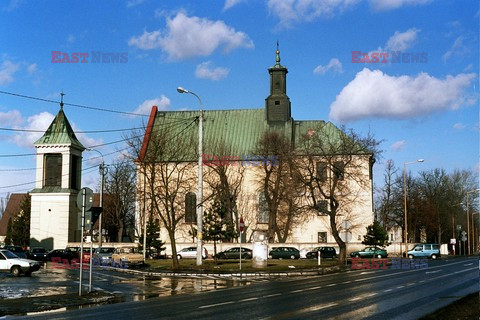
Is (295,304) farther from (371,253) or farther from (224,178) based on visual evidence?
(224,178)

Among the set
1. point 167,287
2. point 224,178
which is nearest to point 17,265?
point 167,287

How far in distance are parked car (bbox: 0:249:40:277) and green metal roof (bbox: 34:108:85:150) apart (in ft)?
120

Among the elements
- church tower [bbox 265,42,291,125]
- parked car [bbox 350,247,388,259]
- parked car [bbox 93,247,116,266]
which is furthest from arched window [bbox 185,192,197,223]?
parked car [bbox 93,247,116,266]

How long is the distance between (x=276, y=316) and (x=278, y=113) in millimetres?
65236

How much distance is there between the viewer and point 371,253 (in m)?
63.4

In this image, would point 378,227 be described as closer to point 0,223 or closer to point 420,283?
point 420,283

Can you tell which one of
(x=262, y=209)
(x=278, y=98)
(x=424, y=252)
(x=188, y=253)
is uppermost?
(x=278, y=98)

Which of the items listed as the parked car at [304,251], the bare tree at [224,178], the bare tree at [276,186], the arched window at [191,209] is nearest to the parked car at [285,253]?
the parked car at [304,251]

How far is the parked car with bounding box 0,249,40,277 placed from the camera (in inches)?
1310

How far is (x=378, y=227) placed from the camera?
66.2 metres

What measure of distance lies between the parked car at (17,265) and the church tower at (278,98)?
49.5m

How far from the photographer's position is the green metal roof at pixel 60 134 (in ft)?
230

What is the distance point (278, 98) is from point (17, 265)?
50.2 meters

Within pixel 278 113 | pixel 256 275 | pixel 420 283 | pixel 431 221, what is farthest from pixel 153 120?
pixel 420 283
